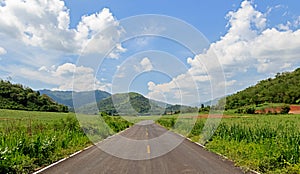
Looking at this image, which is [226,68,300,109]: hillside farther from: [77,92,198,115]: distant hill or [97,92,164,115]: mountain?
[97,92,164,115]: mountain

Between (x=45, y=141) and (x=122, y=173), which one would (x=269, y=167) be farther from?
(x=45, y=141)

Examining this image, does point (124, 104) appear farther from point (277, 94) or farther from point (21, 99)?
point (277, 94)

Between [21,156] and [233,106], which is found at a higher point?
[233,106]

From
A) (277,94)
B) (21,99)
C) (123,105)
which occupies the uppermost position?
(277,94)

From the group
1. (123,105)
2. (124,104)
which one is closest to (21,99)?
(123,105)

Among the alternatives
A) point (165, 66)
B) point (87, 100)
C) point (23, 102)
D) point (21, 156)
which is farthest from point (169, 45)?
point (23, 102)

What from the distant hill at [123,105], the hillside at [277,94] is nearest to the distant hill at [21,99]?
the distant hill at [123,105]

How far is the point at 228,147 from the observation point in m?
14.4

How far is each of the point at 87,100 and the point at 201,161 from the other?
27.7 feet

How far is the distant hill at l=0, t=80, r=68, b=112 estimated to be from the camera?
8291cm

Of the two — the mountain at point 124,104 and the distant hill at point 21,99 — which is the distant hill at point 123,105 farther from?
the distant hill at point 21,99

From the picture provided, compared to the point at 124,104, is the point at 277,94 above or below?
above

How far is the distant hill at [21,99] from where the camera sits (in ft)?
272

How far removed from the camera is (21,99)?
286 feet
